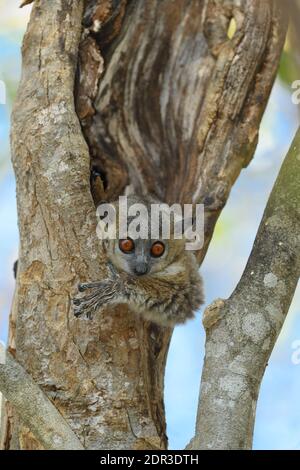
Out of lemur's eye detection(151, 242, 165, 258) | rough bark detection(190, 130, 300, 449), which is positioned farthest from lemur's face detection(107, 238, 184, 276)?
rough bark detection(190, 130, 300, 449)

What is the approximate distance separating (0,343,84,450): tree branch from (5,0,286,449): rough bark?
0.44 meters

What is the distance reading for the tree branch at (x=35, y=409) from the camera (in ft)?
9.94

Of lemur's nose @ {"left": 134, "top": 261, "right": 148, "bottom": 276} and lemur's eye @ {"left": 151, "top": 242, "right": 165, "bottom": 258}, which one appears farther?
lemur's eye @ {"left": 151, "top": 242, "right": 165, "bottom": 258}

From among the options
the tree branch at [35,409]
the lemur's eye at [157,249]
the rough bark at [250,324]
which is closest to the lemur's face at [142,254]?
the lemur's eye at [157,249]

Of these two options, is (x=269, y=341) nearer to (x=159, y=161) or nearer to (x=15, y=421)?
(x=15, y=421)

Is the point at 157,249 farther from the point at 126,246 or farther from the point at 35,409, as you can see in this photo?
the point at 35,409

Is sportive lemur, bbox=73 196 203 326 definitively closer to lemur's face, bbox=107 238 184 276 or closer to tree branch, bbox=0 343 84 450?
lemur's face, bbox=107 238 184 276

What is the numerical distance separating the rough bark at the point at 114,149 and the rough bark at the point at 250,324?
762 mm

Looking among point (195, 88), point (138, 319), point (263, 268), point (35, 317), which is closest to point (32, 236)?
Answer: point (35, 317)

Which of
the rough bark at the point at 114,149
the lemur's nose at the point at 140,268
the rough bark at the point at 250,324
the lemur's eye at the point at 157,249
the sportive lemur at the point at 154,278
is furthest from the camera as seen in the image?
the lemur's eye at the point at 157,249

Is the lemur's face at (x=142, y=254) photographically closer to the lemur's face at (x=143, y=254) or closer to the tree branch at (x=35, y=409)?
the lemur's face at (x=143, y=254)

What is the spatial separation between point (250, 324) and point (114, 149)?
2223mm

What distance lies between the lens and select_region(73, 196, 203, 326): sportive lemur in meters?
4.10

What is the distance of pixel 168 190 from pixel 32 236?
1.36 metres
